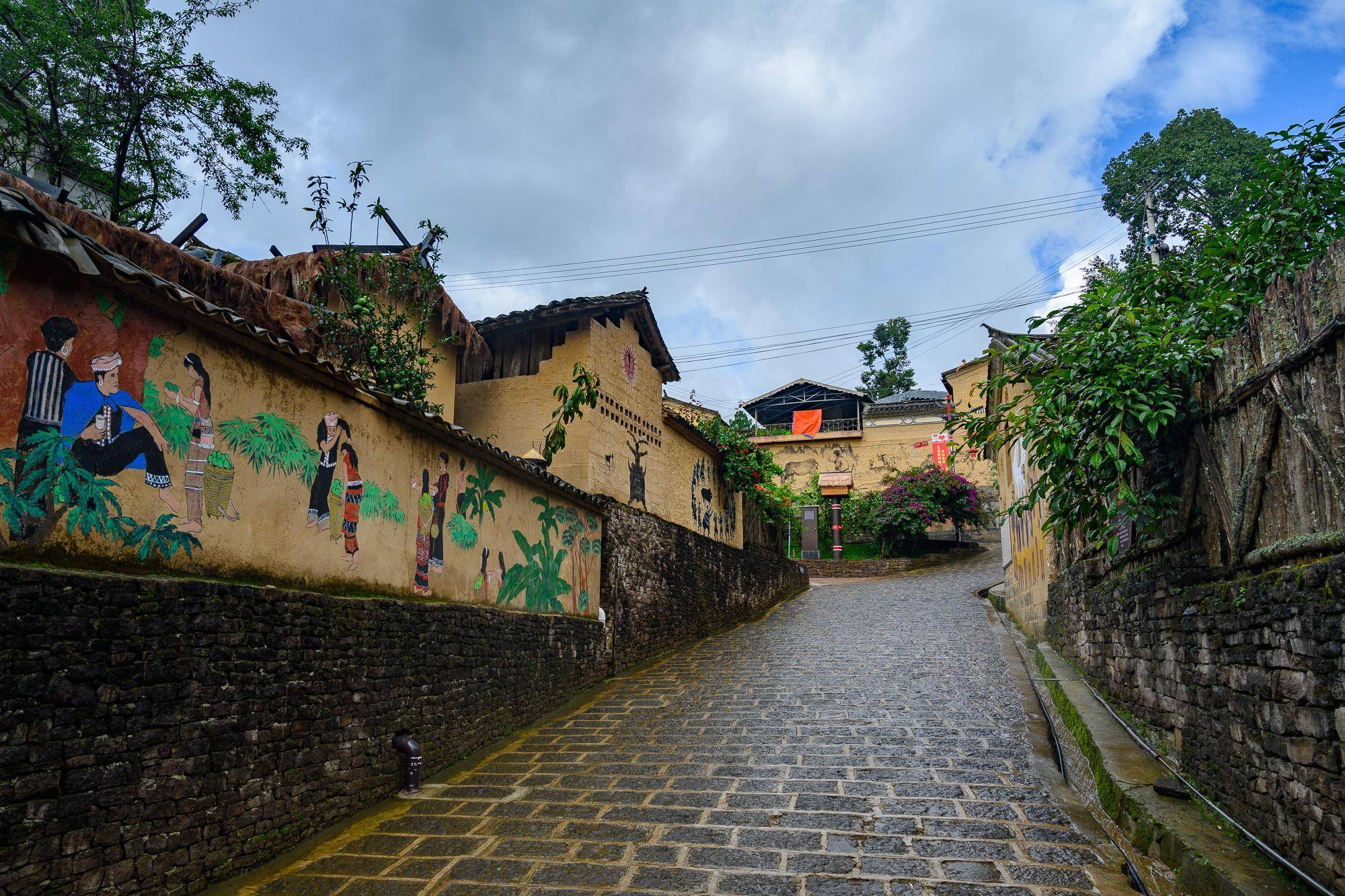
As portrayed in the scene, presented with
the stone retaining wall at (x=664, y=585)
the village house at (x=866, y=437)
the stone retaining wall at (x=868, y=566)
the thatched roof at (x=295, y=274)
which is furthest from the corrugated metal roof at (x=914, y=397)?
the thatched roof at (x=295, y=274)

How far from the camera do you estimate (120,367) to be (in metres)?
4.44

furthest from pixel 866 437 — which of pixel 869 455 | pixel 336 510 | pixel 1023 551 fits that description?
pixel 336 510

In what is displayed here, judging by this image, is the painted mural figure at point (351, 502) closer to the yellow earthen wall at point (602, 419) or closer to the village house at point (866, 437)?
the yellow earthen wall at point (602, 419)

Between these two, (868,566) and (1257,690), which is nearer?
(1257,690)

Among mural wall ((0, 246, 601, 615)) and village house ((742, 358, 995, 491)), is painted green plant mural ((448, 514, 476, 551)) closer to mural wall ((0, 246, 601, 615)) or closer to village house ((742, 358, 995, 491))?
mural wall ((0, 246, 601, 615))

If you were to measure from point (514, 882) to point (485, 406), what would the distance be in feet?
33.1

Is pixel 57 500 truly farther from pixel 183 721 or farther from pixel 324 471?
pixel 324 471

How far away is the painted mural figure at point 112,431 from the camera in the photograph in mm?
4176

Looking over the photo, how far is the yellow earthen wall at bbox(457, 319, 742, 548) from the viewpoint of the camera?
13.0 m

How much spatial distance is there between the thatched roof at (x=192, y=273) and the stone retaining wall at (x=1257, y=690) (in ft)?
23.2

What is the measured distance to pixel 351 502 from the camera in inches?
253

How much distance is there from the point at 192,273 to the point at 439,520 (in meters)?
3.66

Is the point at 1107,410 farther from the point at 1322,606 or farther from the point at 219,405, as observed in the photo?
the point at 219,405

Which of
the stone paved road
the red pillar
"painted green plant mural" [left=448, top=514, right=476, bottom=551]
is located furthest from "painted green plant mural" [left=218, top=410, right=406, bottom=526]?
the red pillar
